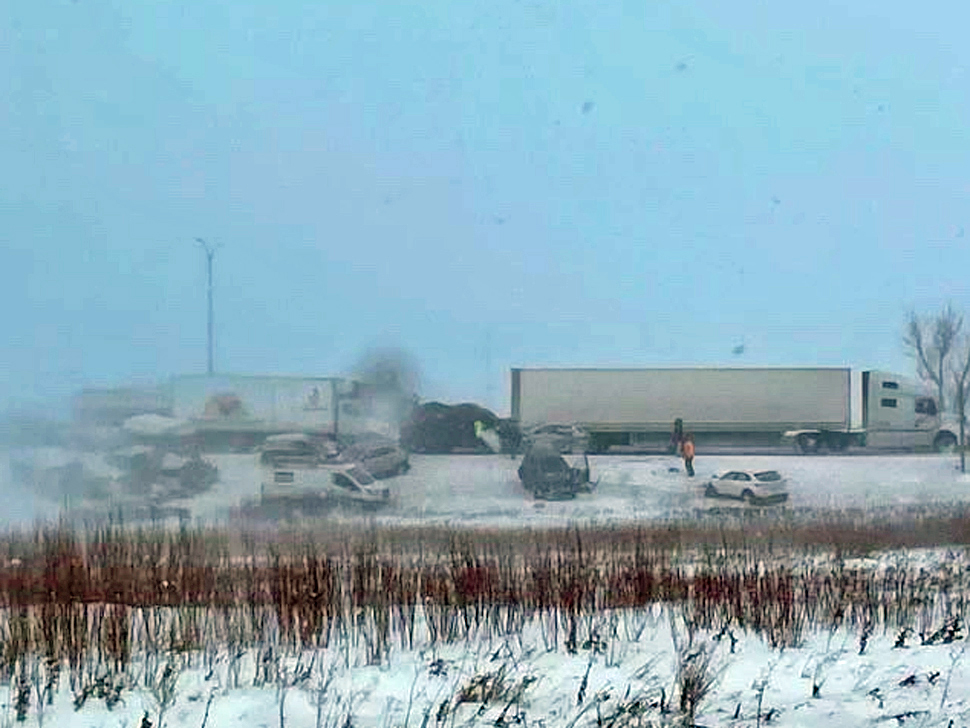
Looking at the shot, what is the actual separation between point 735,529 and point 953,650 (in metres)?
20.0

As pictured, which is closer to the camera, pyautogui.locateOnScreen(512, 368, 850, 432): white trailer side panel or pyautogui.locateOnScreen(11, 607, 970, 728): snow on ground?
pyautogui.locateOnScreen(11, 607, 970, 728): snow on ground

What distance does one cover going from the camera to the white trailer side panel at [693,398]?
55469 mm

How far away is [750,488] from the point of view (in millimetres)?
41219

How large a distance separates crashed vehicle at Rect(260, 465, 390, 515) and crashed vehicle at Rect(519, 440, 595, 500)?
5212mm

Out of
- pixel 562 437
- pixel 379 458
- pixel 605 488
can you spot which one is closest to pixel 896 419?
pixel 562 437

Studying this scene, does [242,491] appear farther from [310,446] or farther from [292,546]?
[292,546]

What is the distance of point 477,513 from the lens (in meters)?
40.7

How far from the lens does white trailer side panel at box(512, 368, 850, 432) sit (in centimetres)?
5547

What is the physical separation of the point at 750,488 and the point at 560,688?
3236cm

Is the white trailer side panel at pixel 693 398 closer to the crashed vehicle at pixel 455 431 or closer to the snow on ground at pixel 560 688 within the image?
the crashed vehicle at pixel 455 431

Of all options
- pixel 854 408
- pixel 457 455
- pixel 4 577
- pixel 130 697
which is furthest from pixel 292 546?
pixel 854 408

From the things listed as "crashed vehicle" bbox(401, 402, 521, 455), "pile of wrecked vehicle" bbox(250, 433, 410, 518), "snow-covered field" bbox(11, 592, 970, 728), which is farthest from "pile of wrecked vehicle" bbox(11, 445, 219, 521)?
"snow-covered field" bbox(11, 592, 970, 728)

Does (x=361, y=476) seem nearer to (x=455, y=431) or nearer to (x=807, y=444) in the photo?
(x=455, y=431)

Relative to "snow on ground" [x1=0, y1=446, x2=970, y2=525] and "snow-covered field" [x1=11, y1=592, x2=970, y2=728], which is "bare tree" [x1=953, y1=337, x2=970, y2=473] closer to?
"snow on ground" [x1=0, y1=446, x2=970, y2=525]
